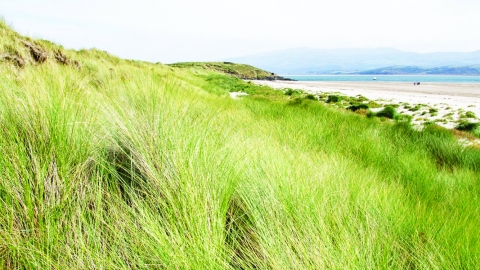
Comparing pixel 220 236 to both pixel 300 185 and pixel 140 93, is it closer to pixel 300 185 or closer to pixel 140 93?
pixel 300 185

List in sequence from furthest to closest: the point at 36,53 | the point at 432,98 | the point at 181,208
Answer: the point at 432,98 < the point at 36,53 < the point at 181,208

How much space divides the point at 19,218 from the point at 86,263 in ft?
1.06

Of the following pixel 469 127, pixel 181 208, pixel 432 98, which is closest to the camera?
pixel 181 208

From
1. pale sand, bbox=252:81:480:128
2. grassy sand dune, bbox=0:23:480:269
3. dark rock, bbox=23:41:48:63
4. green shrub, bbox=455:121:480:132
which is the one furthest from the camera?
pale sand, bbox=252:81:480:128

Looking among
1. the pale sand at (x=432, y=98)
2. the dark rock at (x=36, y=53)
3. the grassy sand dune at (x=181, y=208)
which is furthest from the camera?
the pale sand at (x=432, y=98)

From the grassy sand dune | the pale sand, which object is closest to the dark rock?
the grassy sand dune

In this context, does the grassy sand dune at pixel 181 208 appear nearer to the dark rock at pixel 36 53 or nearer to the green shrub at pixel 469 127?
the dark rock at pixel 36 53

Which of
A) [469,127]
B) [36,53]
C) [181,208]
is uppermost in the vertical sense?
[36,53]

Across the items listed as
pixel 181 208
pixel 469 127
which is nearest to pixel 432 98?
pixel 469 127

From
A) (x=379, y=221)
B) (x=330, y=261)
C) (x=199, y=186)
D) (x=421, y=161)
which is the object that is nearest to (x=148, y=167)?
(x=199, y=186)

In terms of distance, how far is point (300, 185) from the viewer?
1.28 m

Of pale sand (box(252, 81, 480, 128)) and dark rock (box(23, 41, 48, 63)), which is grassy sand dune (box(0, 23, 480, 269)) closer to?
dark rock (box(23, 41, 48, 63))

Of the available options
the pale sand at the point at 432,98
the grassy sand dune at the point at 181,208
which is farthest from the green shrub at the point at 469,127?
the grassy sand dune at the point at 181,208

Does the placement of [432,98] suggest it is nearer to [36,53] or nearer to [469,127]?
[469,127]
